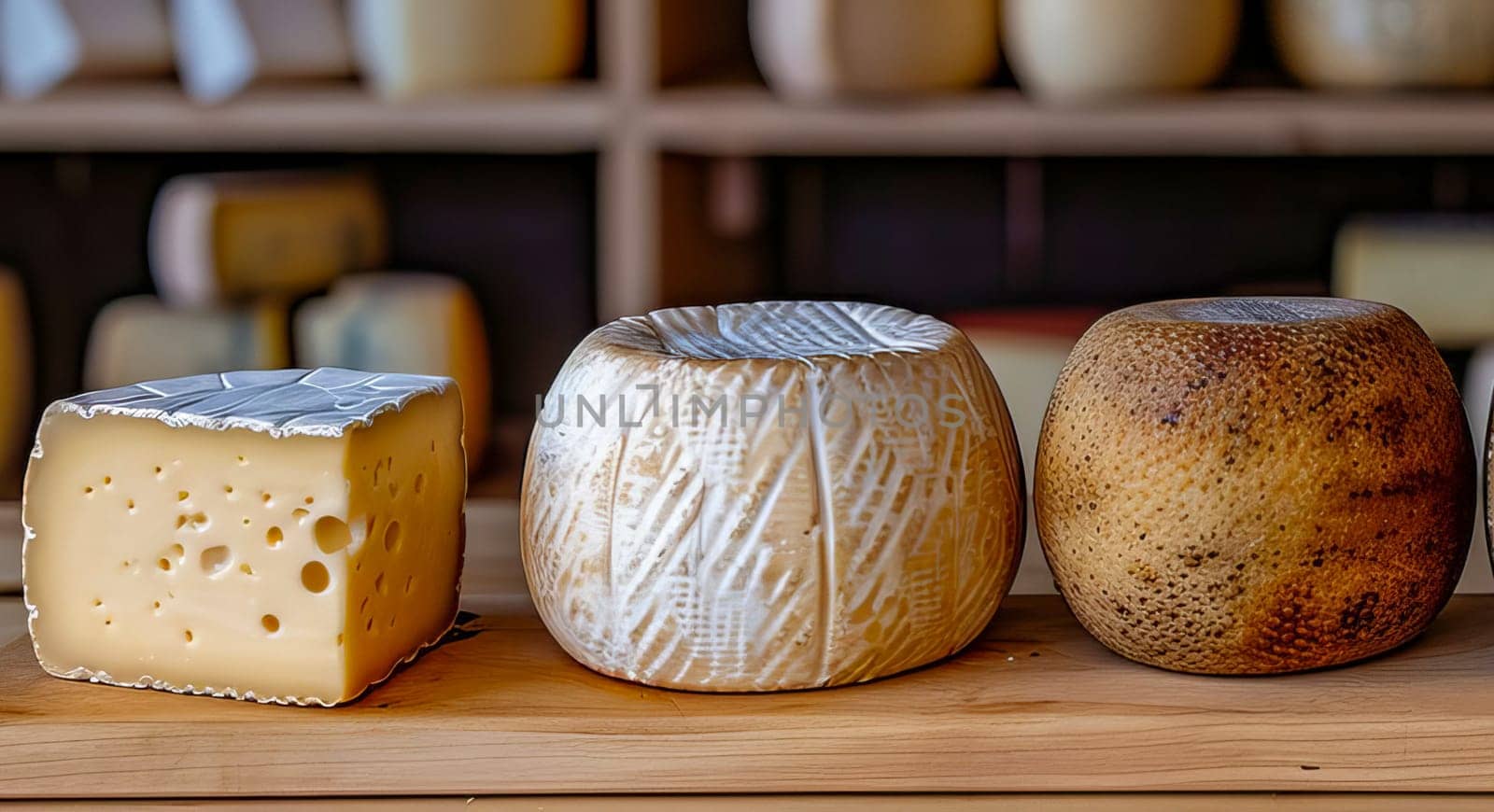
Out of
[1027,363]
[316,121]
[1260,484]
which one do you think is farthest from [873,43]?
[1260,484]

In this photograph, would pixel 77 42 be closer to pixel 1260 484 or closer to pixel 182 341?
pixel 182 341

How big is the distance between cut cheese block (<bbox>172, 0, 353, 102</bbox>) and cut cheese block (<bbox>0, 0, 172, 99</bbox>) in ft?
0.06

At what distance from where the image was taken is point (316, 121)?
3.46 ft

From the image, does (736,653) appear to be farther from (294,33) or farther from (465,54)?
(294,33)

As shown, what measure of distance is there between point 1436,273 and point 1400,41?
0.23 meters

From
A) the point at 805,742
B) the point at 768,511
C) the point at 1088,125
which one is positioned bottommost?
the point at 805,742

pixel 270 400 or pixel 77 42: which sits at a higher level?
pixel 77 42

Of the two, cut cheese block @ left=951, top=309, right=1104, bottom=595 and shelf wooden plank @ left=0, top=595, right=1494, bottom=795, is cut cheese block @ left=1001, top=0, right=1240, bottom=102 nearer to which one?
cut cheese block @ left=951, top=309, right=1104, bottom=595

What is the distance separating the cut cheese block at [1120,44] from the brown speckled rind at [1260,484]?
370 mm

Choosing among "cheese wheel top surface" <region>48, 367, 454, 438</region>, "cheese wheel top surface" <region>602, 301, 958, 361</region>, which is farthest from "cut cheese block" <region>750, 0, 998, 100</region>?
"cheese wheel top surface" <region>48, 367, 454, 438</region>

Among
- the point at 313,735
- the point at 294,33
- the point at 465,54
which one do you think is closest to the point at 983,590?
the point at 313,735

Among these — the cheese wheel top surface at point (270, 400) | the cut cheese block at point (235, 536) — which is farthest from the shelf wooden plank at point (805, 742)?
the cheese wheel top surface at point (270, 400)

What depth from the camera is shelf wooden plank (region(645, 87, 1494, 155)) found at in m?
1.00

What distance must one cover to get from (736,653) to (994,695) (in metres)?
0.12
